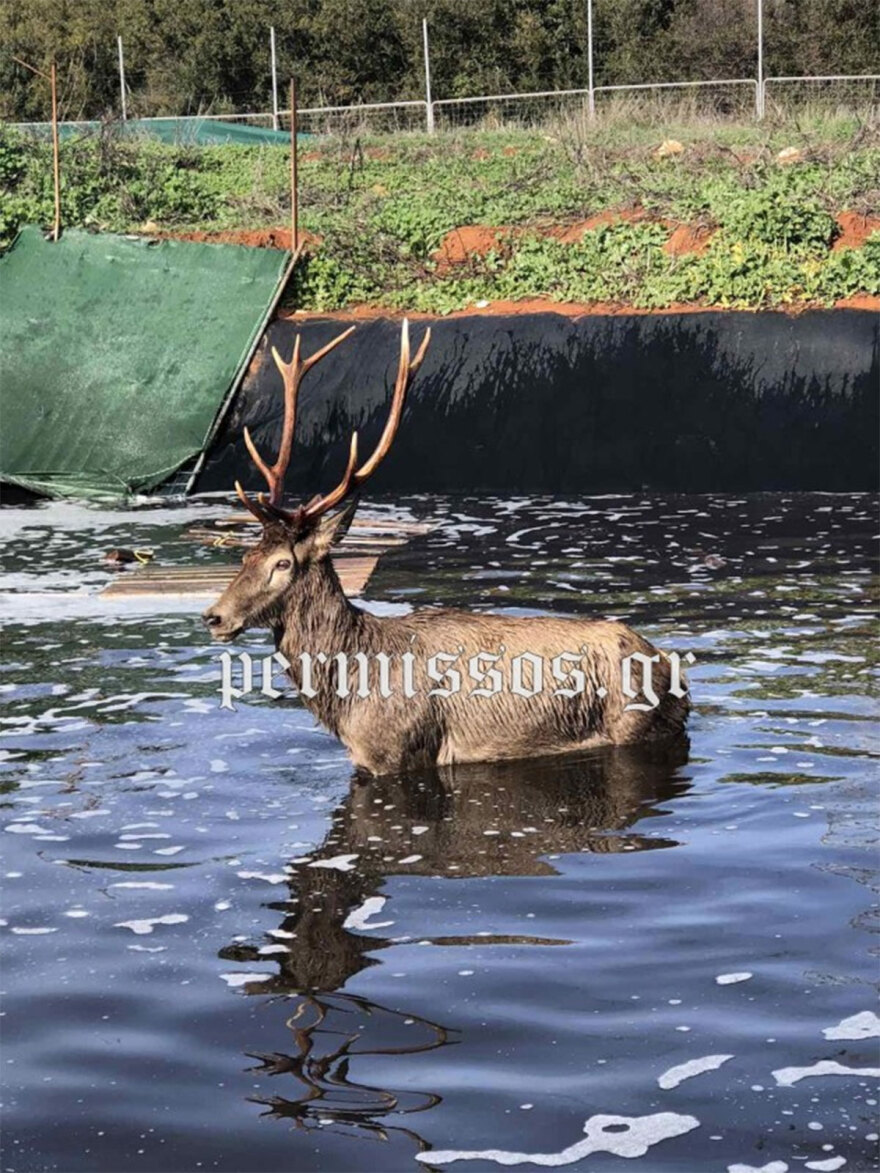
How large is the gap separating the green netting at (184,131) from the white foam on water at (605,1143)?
26365mm

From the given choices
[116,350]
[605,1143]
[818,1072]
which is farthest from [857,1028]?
[116,350]

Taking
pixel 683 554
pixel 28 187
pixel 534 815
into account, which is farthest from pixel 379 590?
pixel 28 187

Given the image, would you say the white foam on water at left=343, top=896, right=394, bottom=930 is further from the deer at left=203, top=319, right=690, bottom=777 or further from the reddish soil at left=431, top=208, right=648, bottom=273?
the reddish soil at left=431, top=208, right=648, bottom=273

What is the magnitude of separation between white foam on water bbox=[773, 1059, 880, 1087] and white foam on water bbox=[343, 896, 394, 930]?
1.86 metres

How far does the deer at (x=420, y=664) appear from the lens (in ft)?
29.1

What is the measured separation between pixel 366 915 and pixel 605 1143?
206 centimetres

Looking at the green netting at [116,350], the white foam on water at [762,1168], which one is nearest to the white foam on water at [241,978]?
the white foam on water at [762,1168]

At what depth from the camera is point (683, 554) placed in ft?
48.9

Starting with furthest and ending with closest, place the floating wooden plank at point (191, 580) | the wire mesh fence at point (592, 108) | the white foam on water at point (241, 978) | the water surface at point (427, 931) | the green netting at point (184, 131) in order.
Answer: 1. the green netting at point (184, 131)
2. the wire mesh fence at point (592, 108)
3. the floating wooden plank at point (191, 580)
4. the white foam on water at point (241, 978)
5. the water surface at point (427, 931)

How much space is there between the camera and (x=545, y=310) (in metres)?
20.4

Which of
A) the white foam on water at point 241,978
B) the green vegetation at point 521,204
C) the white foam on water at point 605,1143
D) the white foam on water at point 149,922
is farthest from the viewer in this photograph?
the green vegetation at point 521,204

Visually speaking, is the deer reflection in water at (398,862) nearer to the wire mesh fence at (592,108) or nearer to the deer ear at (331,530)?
the deer ear at (331,530)

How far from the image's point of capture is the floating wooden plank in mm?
13539

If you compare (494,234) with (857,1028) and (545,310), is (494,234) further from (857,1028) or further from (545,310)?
(857,1028)
